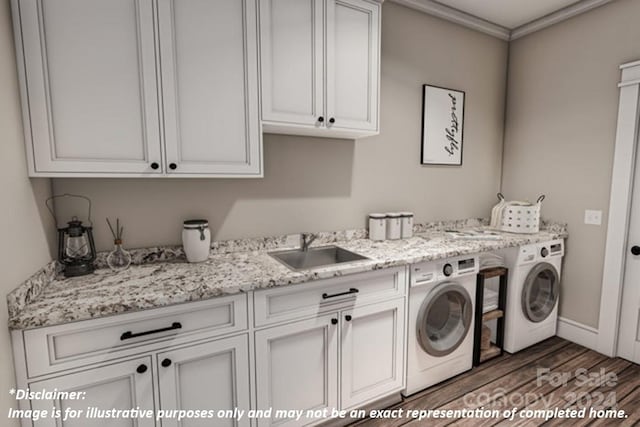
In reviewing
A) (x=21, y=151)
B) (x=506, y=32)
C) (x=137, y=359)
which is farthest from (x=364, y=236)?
(x=506, y=32)

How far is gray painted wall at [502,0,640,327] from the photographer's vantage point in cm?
247

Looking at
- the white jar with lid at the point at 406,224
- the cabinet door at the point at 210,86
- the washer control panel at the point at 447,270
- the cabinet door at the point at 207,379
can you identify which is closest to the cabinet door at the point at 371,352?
the washer control panel at the point at 447,270

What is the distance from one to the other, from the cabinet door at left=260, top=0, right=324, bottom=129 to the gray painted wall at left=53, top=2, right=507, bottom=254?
1.15 feet

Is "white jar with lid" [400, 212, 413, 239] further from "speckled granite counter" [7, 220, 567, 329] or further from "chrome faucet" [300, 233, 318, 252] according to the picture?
"chrome faucet" [300, 233, 318, 252]

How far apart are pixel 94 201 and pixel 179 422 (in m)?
1.18

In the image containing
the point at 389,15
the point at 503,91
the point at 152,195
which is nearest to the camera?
the point at 152,195

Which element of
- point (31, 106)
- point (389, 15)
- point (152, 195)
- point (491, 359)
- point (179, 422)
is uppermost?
point (389, 15)

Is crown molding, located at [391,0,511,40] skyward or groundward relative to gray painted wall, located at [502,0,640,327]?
skyward

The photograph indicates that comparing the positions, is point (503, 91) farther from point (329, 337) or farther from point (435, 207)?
point (329, 337)

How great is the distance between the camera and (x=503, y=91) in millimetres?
3184

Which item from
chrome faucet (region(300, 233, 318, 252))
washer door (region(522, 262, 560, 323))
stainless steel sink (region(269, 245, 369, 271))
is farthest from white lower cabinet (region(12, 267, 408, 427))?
washer door (region(522, 262, 560, 323))

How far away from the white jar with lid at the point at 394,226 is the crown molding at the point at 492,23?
1.67 m

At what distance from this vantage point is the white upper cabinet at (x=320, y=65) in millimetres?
1730

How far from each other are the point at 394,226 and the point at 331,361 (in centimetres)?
114
